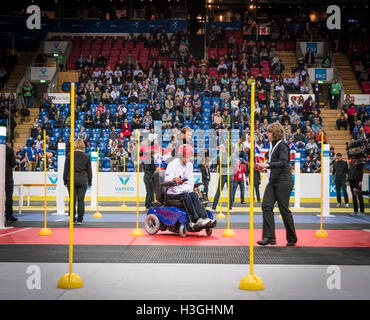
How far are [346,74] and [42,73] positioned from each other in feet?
57.3

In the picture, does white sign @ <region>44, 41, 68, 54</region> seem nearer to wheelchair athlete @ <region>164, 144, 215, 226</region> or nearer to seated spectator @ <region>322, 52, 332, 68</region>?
seated spectator @ <region>322, 52, 332, 68</region>

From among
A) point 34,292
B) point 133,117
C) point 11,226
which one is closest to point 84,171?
point 11,226

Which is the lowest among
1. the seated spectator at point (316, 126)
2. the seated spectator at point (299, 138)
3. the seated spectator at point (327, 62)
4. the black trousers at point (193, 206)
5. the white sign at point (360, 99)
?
the black trousers at point (193, 206)

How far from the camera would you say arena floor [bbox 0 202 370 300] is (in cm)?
476

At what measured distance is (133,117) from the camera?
75.8 feet

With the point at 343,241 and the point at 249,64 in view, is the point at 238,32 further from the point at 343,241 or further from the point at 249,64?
the point at 343,241

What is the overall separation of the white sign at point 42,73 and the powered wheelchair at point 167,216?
20.9 meters

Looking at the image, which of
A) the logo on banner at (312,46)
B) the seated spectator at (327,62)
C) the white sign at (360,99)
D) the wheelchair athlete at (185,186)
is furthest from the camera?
the logo on banner at (312,46)

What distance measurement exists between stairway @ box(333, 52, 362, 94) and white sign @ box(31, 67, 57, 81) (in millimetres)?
16252

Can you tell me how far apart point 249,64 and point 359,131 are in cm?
829

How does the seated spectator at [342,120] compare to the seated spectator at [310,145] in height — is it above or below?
above

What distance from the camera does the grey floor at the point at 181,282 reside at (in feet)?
15.1

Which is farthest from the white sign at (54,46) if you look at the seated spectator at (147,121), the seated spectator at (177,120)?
the seated spectator at (177,120)

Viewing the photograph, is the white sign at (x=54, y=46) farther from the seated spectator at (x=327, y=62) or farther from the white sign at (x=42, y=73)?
the seated spectator at (x=327, y=62)
